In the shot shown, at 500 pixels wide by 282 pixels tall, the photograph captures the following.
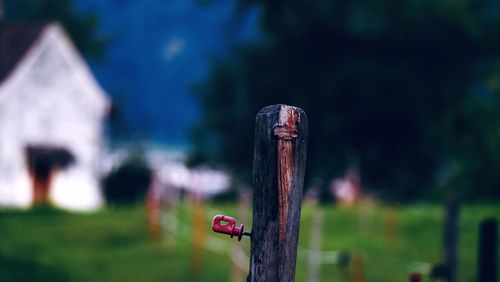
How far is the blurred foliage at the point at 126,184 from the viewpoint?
43219 mm

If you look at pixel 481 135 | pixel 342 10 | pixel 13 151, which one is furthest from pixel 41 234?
pixel 481 135

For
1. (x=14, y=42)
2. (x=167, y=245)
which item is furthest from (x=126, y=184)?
(x=167, y=245)

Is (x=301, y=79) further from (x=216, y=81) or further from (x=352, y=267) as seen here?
(x=352, y=267)

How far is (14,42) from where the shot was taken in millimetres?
37750

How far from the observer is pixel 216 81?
5631 centimetres

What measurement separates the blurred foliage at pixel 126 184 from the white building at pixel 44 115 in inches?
161

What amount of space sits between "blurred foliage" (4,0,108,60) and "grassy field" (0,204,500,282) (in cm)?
3518

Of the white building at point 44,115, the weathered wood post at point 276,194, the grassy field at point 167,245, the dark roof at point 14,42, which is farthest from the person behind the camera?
the dark roof at point 14,42

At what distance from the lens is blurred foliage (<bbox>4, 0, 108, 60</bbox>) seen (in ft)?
200

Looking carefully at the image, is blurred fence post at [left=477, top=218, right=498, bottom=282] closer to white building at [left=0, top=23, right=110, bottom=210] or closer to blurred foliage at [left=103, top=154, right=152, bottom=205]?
white building at [left=0, top=23, right=110, bottom=210]

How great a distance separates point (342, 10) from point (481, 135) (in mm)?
9396

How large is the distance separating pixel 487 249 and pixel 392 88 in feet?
112

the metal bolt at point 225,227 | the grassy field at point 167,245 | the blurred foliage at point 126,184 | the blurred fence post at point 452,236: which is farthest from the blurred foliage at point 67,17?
the metal bolt at point 225,227

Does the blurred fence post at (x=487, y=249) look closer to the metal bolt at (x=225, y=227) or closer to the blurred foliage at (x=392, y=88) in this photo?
the metal bolt at (x=225, y=227)
